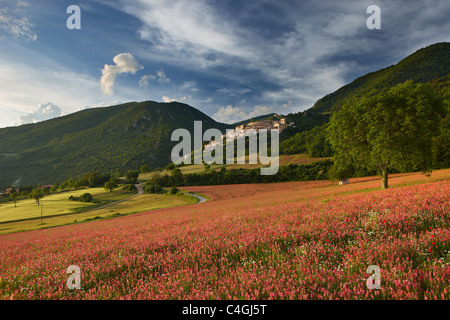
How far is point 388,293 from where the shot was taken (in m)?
2.22

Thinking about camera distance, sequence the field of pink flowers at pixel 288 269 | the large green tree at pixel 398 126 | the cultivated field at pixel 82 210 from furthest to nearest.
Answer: the cultivated field at pixel 82 210 → the large green tree at pixel 398 126 → the field of pink flowers at pixel 288 269

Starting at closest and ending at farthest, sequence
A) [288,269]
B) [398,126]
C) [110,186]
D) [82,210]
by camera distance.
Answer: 1. [288,269]
2. [398,126]
3. [82,210]
4. [110,186]

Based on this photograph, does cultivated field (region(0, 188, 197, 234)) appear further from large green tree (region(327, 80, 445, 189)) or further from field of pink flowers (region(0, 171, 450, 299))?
field of pink flowers (region(0, 171, 450, 299))

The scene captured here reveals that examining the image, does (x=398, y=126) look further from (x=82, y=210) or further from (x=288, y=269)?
(x=82, y=210)

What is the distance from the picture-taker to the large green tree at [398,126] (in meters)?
19.5

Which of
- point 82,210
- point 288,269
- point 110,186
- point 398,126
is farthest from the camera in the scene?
point 110,186

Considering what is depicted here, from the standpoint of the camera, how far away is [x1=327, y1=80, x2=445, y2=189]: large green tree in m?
19.5

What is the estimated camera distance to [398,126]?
20.3 m

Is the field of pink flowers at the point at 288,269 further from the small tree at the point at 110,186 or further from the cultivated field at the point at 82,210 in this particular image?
the small tree at the point at 110,186

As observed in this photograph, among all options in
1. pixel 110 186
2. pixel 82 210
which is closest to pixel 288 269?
pixel 82 210

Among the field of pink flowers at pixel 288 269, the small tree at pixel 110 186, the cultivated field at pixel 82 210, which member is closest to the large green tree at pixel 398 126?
the field of pink flowers at pixel 288 269

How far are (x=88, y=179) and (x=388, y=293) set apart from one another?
464 feet
